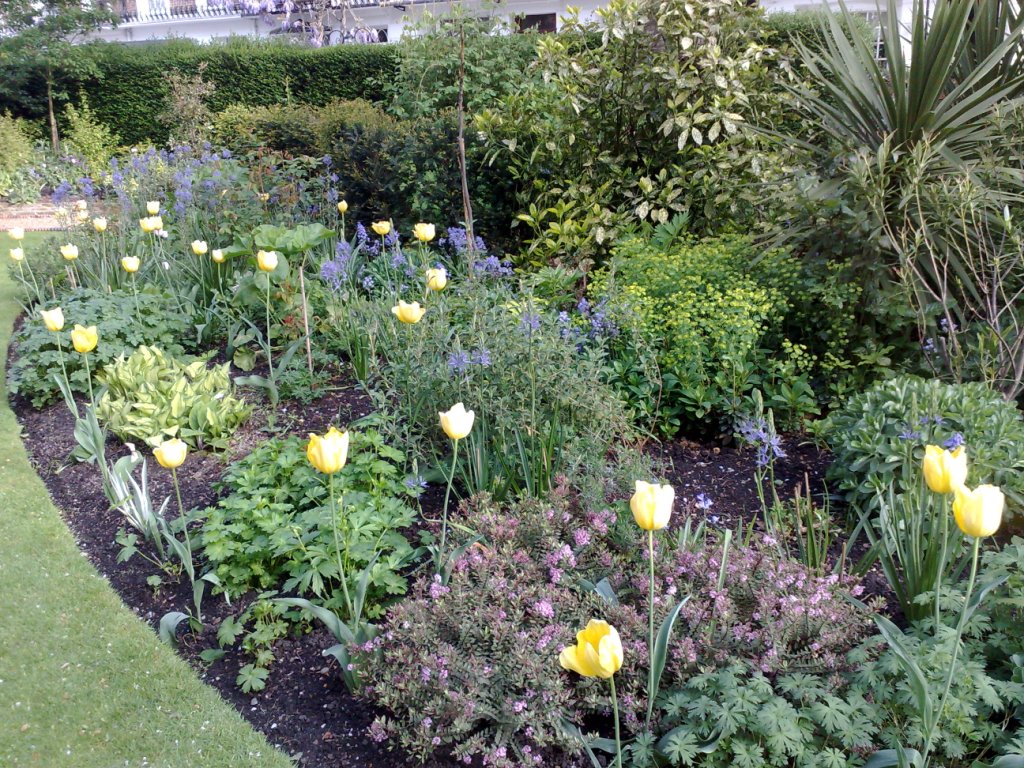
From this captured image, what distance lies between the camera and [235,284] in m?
5.13

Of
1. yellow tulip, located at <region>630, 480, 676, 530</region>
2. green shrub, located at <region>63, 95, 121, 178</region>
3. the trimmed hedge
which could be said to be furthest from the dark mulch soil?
the trimmed hedge

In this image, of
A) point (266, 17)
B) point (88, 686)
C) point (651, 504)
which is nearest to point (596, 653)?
point (651, 504)

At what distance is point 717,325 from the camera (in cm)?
373

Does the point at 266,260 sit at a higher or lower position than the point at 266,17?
lower

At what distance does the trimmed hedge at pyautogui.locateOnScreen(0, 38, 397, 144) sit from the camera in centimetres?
1419

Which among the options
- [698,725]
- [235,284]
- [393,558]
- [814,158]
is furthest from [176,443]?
[814,158]

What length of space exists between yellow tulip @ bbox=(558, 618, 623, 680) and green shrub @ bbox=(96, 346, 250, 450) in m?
2.67

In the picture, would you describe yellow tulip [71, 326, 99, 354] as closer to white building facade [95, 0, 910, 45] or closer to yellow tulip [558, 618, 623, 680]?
yellow tulip [558, 618, 623, 680]

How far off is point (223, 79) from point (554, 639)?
15012 mm

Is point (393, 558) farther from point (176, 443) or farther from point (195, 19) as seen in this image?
point (195, 19)

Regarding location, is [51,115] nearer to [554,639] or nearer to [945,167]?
[945,167]

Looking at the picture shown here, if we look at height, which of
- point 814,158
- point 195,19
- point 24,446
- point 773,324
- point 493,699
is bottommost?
point 24,446

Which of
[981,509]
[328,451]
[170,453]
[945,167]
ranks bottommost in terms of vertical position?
[170,453]

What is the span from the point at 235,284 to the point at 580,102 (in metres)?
2.75
